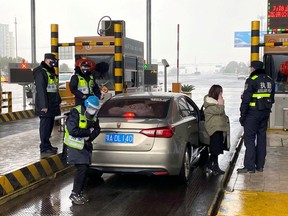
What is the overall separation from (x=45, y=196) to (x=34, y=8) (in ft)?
51.3

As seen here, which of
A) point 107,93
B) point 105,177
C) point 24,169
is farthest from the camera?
point 107,93

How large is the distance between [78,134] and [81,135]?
0.14 ft

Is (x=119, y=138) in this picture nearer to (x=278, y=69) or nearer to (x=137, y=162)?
(x=137, y=162)

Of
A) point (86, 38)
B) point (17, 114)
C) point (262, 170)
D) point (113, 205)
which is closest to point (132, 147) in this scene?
point (113, 205)

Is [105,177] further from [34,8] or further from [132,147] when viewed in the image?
[34,8]

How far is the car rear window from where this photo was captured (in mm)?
6539

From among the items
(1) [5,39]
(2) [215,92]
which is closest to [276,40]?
(2) [215,92]

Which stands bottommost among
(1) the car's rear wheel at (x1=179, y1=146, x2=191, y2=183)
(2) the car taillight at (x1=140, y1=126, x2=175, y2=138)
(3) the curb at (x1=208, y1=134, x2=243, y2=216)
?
(3) the curb at (x1=208, y1=134, x2=243, y2=216)

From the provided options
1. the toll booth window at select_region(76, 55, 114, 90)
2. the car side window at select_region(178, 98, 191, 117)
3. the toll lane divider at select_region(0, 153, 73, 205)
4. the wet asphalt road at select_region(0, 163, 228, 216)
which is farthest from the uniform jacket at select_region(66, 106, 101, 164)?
the toll booth window at select_region(76, 55, 114, 90)

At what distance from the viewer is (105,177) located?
7.43 metres

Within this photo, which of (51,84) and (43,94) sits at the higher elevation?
(51,84)

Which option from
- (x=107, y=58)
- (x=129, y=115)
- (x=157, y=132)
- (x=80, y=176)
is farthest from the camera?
(x=107, y=58)

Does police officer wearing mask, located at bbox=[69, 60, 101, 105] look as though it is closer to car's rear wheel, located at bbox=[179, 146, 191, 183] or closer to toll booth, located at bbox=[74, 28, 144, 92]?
car's rear wheel, located at bbox=[179, 146, 191, 183]

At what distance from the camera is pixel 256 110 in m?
7.00
